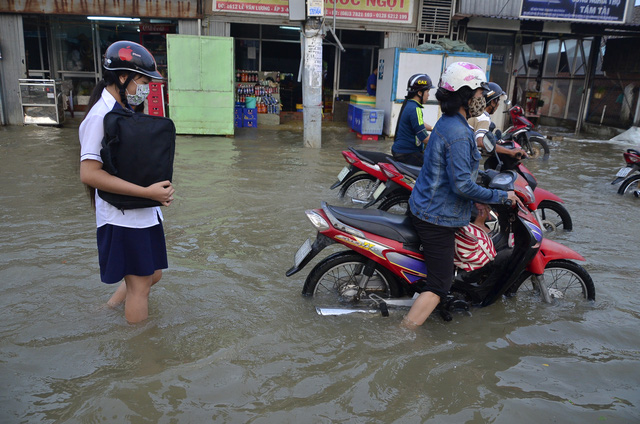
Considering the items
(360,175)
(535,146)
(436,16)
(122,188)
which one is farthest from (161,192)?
(436,16)

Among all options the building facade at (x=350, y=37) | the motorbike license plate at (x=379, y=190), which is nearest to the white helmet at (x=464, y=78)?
the motorbike license plate at (x=379, y=190)

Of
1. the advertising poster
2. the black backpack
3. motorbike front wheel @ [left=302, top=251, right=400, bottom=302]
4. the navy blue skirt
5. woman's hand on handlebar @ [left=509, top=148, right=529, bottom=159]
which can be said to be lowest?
motorbike front wheel @ [left=302, top=251, right=400, bottom=302]

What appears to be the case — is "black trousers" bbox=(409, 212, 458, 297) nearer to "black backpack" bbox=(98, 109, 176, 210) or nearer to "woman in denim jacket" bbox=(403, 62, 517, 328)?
"woman in denim jacket" bbox=(403, 62, 517, 328)

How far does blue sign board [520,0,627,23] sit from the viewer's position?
12.8 meters

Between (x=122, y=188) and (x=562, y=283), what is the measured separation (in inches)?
134

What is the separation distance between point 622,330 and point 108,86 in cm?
378

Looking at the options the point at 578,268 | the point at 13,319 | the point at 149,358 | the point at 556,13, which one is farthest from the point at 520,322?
the point at 556,13

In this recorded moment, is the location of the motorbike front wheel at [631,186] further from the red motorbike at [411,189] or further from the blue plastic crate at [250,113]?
the blue plastic crate at [250,113]

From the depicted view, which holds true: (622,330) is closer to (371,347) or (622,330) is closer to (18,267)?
(371,347)

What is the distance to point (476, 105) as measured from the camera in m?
3.12

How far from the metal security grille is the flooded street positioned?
365 inches

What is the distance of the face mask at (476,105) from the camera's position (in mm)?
3102

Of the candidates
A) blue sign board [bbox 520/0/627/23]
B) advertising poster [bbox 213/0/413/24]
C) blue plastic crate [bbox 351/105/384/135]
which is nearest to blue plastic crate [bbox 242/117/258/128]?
advertising poster [bbox 213/0/413/24]

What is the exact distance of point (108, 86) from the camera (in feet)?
8.96
